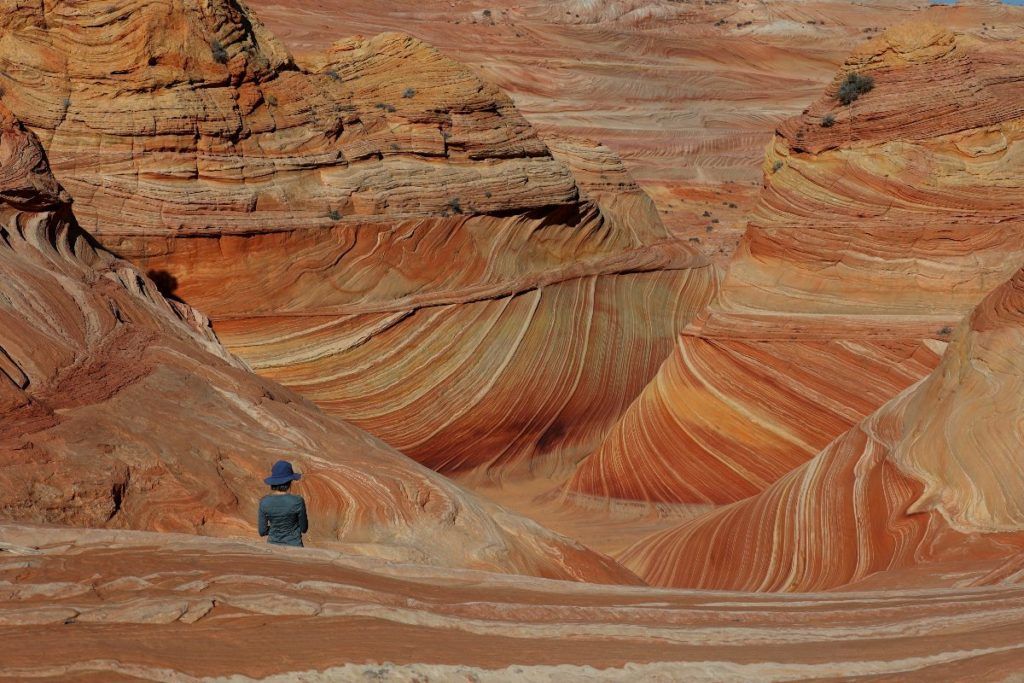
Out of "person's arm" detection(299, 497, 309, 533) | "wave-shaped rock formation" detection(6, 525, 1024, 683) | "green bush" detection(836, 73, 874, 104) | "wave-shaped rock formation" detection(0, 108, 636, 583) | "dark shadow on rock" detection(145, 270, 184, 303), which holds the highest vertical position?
"green bush" detection(836, 73, 874, 104)

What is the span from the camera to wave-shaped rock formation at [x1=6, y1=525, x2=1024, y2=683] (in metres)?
4.42

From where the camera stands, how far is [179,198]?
14.1 m

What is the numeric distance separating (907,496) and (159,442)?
594 cm

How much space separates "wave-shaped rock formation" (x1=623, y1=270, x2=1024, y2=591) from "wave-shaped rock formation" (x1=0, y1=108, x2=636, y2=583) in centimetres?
163

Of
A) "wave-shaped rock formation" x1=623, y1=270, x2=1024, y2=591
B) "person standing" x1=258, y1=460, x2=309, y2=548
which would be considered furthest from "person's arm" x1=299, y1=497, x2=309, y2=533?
"wave-shaped rock formation" x1=623, y1=270, x2=1024, y2=591

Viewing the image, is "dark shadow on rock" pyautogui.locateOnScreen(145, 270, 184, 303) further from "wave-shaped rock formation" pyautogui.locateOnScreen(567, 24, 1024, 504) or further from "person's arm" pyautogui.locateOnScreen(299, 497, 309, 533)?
"person's arm" pyautogui.locateOnScreen(299, 497, 309, 533)

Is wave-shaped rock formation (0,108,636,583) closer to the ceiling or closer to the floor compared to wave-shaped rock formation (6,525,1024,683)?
closer to the floor

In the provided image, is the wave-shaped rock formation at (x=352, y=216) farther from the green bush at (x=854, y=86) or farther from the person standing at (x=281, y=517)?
the person standing at (x=281, y=517)

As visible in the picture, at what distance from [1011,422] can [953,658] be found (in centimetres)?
482

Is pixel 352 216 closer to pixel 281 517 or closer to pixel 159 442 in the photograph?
pixel 159 442

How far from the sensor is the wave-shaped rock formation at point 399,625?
14.5 ft

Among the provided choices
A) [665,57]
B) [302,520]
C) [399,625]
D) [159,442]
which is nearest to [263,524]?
[302,520]

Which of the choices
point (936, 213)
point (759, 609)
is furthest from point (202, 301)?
point (759, 609)

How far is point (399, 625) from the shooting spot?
16.4ft
